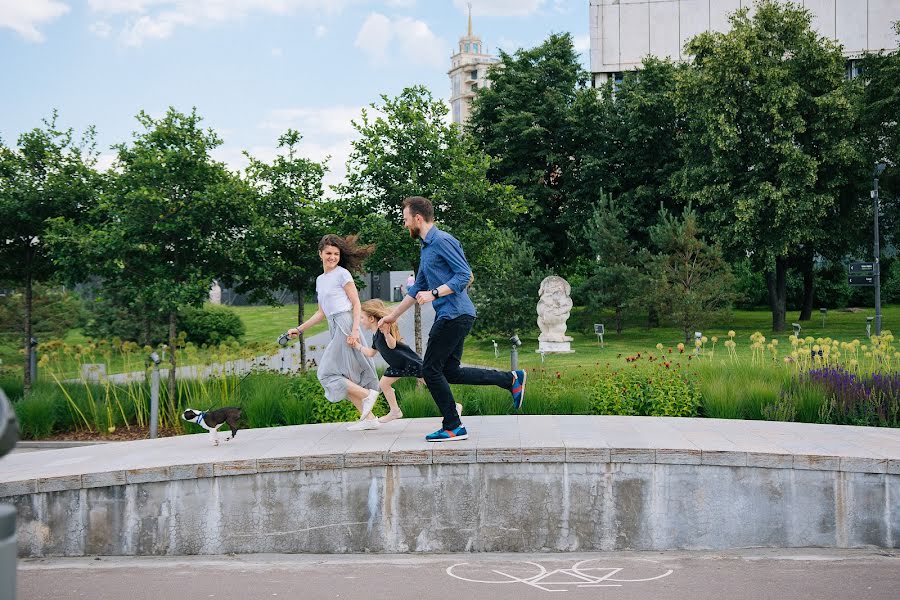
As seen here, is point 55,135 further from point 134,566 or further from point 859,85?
Answer: point 859,85

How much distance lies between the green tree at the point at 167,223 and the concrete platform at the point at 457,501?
6.50 meters

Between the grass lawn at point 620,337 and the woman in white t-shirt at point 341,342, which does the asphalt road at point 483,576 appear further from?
the grass lawn at point 620,337

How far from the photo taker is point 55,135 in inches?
677

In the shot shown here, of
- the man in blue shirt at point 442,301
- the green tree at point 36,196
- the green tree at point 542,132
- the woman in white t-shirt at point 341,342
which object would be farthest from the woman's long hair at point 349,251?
the green tree at point 542,132

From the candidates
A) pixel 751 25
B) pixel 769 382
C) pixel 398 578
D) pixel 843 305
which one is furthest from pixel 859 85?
pixel 398 578

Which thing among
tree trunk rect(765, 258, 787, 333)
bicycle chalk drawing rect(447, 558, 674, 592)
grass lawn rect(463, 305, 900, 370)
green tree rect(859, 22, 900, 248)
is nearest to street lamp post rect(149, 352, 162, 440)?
bicycle chalk drawing rect(447, 558, 674, 592)

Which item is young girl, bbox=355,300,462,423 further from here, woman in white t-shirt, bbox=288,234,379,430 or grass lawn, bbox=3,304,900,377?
grass lawn, bbox=3,304,900,377

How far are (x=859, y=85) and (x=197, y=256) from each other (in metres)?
29.6

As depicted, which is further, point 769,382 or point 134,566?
point 769,382

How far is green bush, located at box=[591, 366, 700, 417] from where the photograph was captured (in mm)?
10828

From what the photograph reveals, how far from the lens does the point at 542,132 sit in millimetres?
38969

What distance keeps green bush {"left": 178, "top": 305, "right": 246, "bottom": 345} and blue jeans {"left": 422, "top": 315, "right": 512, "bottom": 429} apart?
68.4 ft

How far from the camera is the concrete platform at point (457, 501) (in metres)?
6.84

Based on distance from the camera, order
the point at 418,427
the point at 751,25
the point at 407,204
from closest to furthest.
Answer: the point at 407,204 → the point at 418,427 → the point at 751,25
